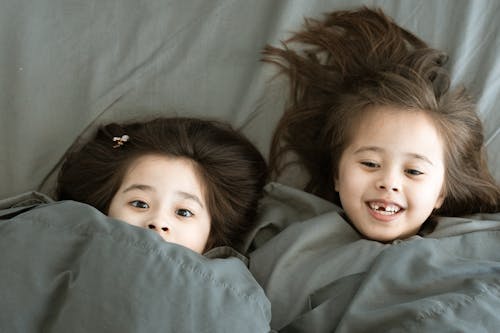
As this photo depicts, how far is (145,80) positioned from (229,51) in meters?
0.18

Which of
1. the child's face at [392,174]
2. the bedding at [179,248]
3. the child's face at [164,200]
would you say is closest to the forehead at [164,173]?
the child's face at [164,200]

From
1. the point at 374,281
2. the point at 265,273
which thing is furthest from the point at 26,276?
the point at 374,281

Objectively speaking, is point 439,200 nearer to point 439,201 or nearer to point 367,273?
point 439,201

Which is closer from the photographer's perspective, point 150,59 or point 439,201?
point 439,201

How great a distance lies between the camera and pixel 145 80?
Result: 1458 millimetres

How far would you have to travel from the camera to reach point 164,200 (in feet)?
4.07

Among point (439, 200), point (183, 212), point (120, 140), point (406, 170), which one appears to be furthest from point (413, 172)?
point (120, 140)

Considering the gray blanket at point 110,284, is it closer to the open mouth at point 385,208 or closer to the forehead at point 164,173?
the forehead at point 164,173

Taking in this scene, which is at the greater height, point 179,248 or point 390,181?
point 390,181

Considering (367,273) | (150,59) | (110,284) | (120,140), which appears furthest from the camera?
(150,59)

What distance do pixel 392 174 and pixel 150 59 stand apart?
56 centimetres

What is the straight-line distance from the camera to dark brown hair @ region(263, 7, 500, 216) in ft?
4.37

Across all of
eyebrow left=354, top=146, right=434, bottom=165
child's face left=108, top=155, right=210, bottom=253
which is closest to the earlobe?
eyebrow left=354, top=146, right=434, bottom=165

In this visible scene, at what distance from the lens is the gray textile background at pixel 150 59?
1.42 m
